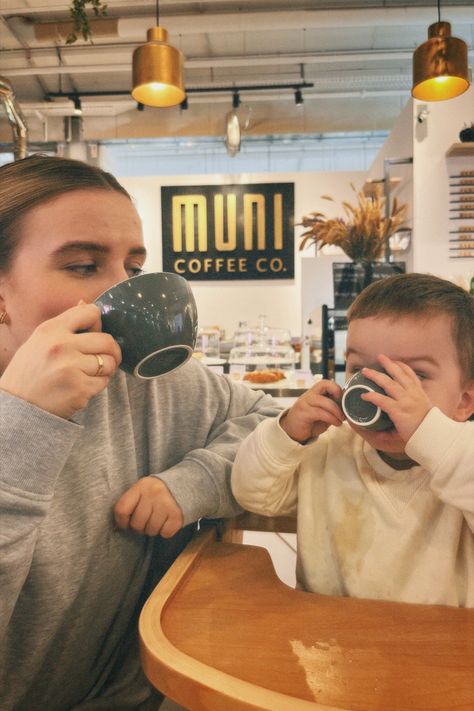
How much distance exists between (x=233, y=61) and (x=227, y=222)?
260 centimetres

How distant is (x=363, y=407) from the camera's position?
32.3 inches

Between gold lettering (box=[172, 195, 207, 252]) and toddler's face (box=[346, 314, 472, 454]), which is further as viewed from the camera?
gold lettering (box=[172, 195, 207, 252])

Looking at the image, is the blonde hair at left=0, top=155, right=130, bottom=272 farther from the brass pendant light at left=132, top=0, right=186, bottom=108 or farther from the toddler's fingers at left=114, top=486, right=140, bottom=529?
the brass pendant light at left=132, top=0, right=186, bottom=108

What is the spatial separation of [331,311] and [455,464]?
8.51ft

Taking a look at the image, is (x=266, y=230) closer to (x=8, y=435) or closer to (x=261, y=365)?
(x=261, y=365)

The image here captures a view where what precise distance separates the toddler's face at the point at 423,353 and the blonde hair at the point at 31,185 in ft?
1.72

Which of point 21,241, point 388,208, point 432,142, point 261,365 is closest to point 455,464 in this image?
point 21,241

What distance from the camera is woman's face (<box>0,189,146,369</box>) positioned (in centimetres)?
85

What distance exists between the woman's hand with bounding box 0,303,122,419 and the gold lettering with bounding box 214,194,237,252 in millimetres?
8437

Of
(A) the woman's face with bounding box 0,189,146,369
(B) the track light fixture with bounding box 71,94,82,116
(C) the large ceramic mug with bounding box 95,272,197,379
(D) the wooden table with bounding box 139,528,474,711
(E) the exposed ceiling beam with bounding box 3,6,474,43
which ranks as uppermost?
(B) the track light fixture with bounding box 71,94,82,116

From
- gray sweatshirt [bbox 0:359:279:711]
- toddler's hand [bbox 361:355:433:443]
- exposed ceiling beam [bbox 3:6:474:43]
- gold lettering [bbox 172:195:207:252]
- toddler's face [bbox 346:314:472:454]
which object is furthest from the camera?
gold lettering [bbox 172:195:207:252]

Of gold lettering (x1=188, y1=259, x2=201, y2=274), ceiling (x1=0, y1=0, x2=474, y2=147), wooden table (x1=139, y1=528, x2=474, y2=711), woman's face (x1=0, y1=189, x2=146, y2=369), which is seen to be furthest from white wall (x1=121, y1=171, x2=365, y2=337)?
wooden table (x1=139, y1=528, x2=474, y2=711)

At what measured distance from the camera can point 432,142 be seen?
4957 millimetres

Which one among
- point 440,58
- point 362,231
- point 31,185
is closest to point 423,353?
point 31,185
